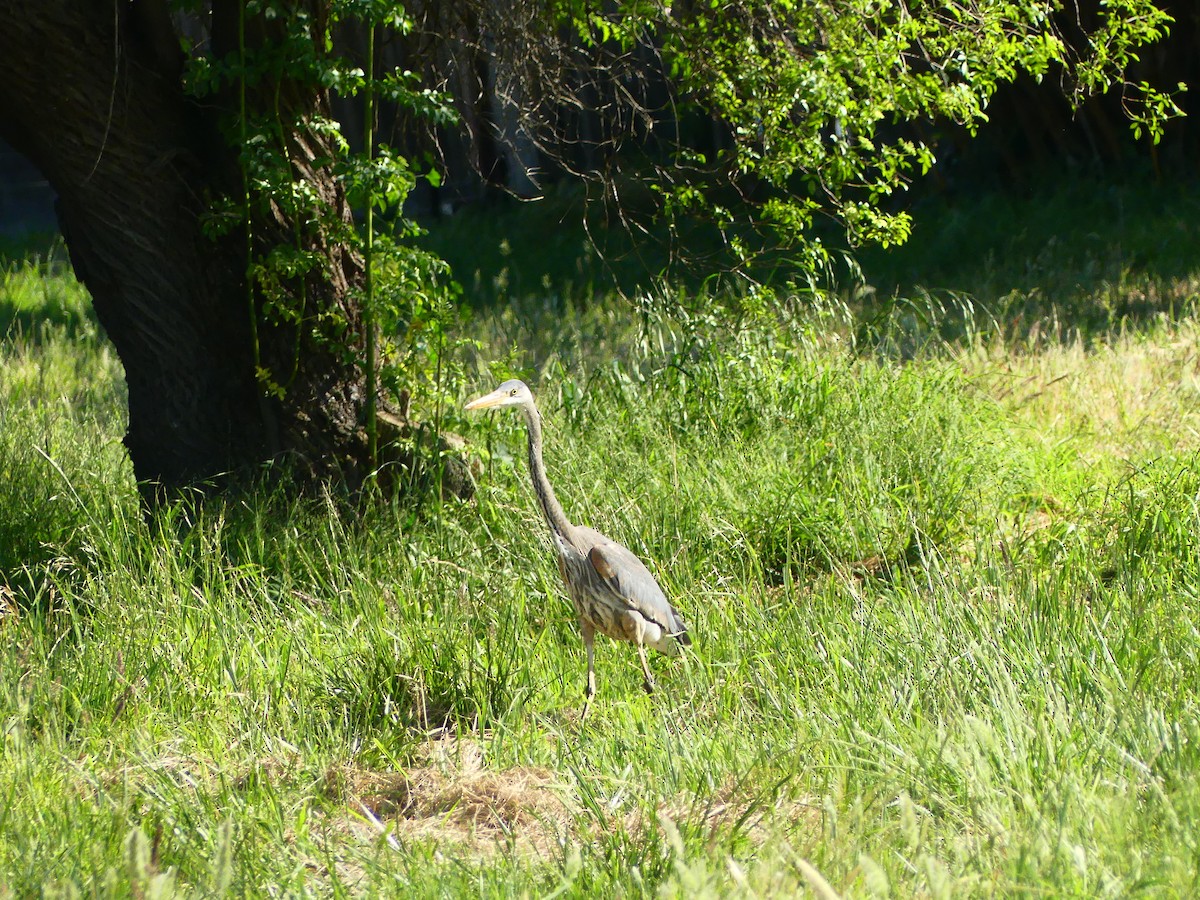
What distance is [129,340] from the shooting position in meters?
5.35

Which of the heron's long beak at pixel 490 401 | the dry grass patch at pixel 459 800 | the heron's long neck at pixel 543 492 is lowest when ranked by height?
the dry grass patch at pixel 459 800

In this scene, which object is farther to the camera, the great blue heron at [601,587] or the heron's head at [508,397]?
the heron's head at [508,397]

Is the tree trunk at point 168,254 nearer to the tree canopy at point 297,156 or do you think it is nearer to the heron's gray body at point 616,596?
the tree canopy at point 297,156

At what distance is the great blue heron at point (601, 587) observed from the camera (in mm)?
4297

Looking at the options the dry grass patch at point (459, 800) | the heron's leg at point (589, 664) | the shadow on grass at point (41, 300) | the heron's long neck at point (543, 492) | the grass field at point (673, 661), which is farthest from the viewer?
the shadow on grass at point (41, 300)

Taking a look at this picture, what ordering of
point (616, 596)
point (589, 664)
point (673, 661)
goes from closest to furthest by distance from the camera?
point (616, 596) → point (589, 664) → point (673, 661)

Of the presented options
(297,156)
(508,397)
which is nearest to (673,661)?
(508,397)

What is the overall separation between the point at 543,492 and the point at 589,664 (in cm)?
61

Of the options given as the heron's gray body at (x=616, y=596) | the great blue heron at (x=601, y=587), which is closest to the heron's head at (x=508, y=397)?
the great blue heron at (x=601, y=587)

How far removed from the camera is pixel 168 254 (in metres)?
5.21

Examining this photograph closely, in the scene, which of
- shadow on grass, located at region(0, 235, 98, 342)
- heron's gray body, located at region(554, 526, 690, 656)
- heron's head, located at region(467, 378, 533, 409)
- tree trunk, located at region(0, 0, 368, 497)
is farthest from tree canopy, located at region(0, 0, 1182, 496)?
shadow on grass, located at region(0, 235, 98, 342)

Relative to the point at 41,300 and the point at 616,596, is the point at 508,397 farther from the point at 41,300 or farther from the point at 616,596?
the point at 41,300

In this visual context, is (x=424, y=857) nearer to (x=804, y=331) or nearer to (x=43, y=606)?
(x=43, y=606)

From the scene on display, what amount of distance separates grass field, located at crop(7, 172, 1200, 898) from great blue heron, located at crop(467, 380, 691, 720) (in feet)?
0.45
